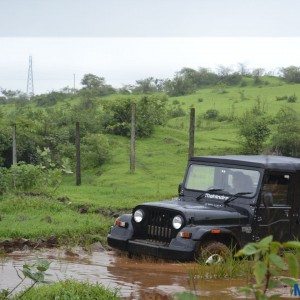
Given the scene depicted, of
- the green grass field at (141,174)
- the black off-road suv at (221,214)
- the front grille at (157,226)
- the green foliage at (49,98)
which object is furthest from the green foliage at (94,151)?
the green foliage at (49,98)

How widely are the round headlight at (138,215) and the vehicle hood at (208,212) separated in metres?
0.14

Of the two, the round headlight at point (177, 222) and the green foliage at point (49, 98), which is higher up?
the green foliage at point (49, 98)

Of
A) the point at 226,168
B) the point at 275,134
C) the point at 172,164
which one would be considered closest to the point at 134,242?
the point at 226,168

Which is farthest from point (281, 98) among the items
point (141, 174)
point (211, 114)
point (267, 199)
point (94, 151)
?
point (267, 199)

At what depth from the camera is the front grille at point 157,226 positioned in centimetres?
972

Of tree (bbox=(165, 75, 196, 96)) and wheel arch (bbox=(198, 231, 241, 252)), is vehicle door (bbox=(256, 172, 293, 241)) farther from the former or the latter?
tree (bbox=(165, 75, 196, 96))

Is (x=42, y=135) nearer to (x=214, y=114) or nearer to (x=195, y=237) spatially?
(x=214, y=114)

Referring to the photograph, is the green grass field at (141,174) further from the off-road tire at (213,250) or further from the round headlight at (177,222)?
the off-road tire at (213,250)

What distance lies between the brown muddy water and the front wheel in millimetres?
224

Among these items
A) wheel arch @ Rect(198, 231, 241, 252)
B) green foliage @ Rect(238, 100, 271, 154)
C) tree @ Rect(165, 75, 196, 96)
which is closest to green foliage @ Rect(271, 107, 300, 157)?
green foliage @ Rect(238, 100, 271, 154)

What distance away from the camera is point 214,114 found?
39.7 m

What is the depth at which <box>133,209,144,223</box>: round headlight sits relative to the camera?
10.1 meters

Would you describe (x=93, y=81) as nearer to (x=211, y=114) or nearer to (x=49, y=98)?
(x=49, y=98)

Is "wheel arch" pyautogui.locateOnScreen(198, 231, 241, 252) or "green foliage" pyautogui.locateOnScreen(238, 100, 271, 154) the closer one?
"wheel arch" pyautogui.locateOnScreen(198, 231, 241, 252)
